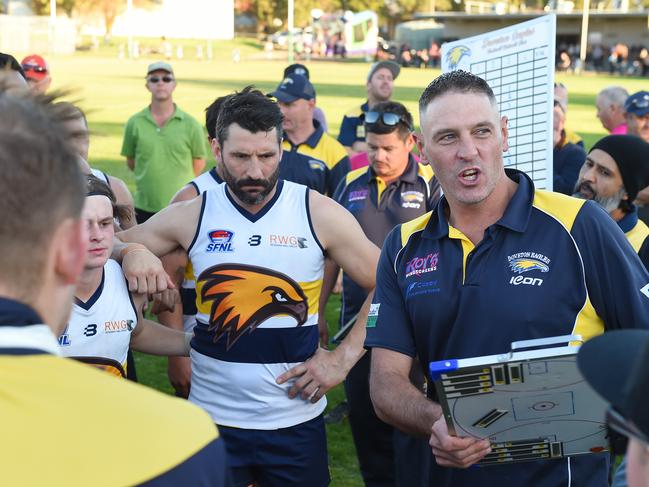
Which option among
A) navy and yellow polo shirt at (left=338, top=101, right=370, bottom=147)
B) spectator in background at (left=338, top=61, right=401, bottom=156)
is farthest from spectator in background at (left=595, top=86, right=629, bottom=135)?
navy and yellow polo shirt at (left=338, top=101, right=370, bottom=147)

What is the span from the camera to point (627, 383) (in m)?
1.63

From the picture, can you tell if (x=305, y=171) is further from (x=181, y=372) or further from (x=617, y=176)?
(x=617, y=176)

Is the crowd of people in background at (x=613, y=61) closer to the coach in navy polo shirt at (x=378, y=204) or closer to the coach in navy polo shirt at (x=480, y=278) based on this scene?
the coach in navy polo shirt at (x=378, y=204)

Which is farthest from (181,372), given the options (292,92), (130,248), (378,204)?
(292,92)

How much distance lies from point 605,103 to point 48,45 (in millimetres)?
61124

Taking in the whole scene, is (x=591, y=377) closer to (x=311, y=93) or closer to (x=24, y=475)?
(x=24, y=475)

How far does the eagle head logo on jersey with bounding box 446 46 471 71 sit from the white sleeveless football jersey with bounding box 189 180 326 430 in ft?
4.05

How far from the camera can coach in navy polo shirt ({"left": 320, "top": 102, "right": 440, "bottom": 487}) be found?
598cm

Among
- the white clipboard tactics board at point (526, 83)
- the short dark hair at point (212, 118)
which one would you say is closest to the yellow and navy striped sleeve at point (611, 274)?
the white clipboard tactics board at point (526, 83)

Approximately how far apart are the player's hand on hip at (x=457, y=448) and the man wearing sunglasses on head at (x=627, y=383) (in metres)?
1.30

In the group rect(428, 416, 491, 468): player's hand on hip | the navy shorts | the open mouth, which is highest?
the open mouth

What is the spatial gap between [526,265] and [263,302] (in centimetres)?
147

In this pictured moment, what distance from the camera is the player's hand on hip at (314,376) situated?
4.39 meters

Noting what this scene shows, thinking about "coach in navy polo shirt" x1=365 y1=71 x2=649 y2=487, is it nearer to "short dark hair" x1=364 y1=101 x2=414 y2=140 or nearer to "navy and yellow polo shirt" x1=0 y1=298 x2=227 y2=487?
"navy and yellow polo shirt" x1=0 y1=298 x2=227 y2=487
